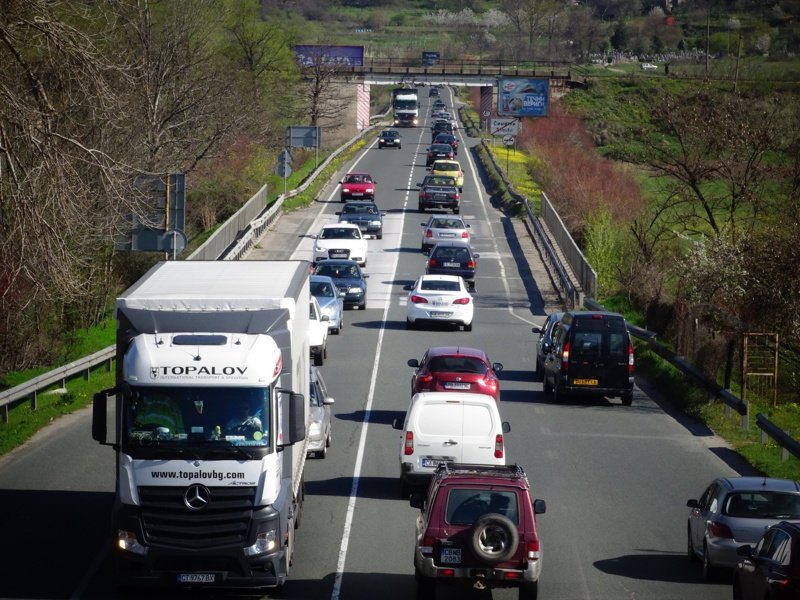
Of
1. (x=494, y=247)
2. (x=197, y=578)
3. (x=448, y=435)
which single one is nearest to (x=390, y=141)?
(x=494, y=247)

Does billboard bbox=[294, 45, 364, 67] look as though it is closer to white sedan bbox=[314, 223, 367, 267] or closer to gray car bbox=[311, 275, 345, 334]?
white sedan bbox=[314, 223, 367, 267]

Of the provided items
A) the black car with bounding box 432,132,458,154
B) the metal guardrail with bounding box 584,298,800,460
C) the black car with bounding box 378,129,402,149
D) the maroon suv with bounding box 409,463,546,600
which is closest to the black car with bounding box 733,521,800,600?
the maroon suv with bounding box 409,463,546,600

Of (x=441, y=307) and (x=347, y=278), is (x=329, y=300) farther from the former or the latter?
(x=347, y=278)

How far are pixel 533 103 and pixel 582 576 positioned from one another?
8801 centimetres

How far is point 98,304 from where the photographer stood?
1628 inches

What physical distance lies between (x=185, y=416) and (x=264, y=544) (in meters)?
1.59

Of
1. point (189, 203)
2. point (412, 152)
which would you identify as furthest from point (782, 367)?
point (412, 152)

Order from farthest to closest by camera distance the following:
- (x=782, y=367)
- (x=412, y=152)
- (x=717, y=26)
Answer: (x=717, y=26) < (x=412, y=152) < (x=782, y=367)

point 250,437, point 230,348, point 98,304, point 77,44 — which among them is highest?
point 77,44

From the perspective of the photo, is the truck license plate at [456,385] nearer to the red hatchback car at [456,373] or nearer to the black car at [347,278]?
the red hatchback car at [456,373]

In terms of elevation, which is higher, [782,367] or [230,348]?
[230,348]

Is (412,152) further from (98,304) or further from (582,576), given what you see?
(582,576)

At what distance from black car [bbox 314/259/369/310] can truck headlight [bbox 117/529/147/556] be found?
26868mm

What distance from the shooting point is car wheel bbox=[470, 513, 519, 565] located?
1338cm
